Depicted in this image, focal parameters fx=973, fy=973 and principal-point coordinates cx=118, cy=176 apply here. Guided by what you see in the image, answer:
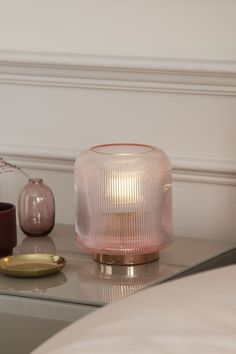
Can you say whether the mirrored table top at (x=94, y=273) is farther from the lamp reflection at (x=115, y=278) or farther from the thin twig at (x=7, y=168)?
the thin twig at (x=7, y=168)

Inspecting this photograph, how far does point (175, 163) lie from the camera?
5.70 feet

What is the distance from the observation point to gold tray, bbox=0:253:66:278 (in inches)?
57.2

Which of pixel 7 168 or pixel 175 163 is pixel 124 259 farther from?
pixel 7 168

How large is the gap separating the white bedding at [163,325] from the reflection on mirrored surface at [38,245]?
814 millimetres

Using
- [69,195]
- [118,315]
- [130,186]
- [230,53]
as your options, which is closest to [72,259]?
[130,186]

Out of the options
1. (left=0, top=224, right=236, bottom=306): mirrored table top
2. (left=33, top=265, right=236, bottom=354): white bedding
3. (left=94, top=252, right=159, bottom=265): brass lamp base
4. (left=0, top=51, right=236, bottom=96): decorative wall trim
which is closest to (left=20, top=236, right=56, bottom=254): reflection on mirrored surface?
(left=0, top=224, right=236, bottom=306): mirrored table top

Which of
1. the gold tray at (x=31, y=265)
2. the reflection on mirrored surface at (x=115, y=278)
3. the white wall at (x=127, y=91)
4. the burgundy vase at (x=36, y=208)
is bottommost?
the reflection on mirrored surface at (x=115, y=278)

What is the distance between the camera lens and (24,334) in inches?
54.2

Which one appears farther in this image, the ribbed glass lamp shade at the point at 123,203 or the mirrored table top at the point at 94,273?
the ribbed glass lamp shade at the point at 123,203

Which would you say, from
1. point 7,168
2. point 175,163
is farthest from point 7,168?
point 175,163

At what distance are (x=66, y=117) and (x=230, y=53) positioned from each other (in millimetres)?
339

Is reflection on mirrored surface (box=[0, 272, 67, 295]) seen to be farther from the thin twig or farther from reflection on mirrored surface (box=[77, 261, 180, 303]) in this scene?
the thin twig

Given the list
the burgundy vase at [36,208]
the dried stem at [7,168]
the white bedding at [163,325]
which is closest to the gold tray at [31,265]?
the burgundy vase at [36,208]

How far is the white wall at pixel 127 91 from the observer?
169 centimetres
